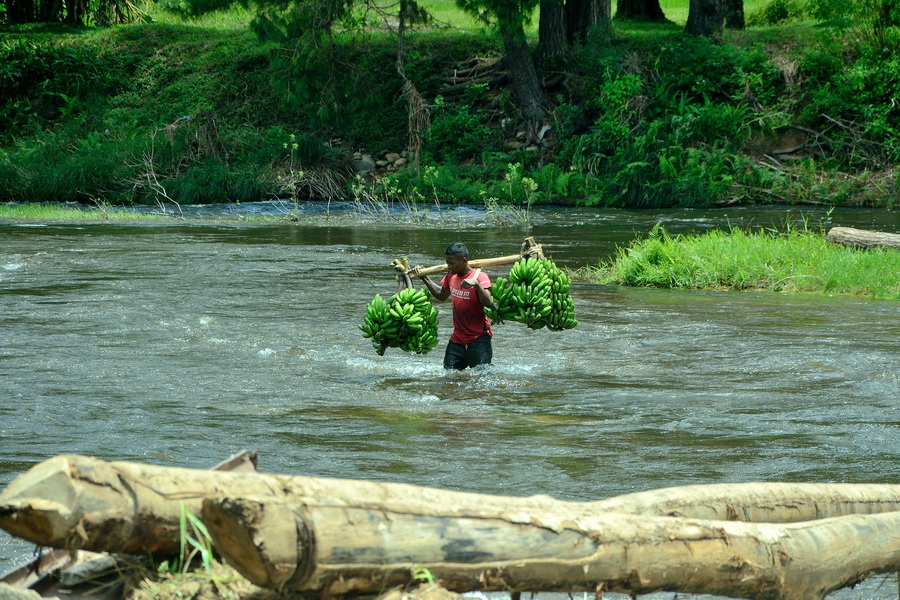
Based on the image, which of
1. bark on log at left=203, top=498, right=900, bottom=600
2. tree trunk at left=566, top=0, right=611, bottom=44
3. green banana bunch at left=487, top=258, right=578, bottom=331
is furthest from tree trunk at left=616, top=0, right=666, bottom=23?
bark on log at left=203, top=498, right=900, bottom=600

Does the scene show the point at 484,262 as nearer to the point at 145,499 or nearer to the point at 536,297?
the point at 536,297

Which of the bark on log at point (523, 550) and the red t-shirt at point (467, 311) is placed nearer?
the bark on log at point (523, 550)

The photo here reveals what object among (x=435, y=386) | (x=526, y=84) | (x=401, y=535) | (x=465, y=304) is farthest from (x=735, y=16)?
(x=401, y=535)

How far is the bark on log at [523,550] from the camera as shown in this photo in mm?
2887

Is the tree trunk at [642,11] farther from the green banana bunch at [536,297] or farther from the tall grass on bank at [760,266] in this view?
the green banana bunch at [536,297]

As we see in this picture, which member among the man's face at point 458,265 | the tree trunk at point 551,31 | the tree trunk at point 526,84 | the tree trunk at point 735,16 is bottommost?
the man's face at point 458,265

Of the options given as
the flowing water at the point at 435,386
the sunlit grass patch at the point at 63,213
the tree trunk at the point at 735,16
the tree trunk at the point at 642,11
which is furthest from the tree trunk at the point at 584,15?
the flowing water at the point at 435,386

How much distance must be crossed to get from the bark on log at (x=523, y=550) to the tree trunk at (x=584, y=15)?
30016 millimetres

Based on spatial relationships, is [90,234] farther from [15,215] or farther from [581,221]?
[581,221]

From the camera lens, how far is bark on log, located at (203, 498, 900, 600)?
9.47ft

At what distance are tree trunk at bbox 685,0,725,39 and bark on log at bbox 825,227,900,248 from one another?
49.3 feet

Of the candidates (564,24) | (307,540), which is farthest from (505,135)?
(307,540)

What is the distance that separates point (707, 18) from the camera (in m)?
31.5

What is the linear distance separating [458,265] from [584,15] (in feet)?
81.4
